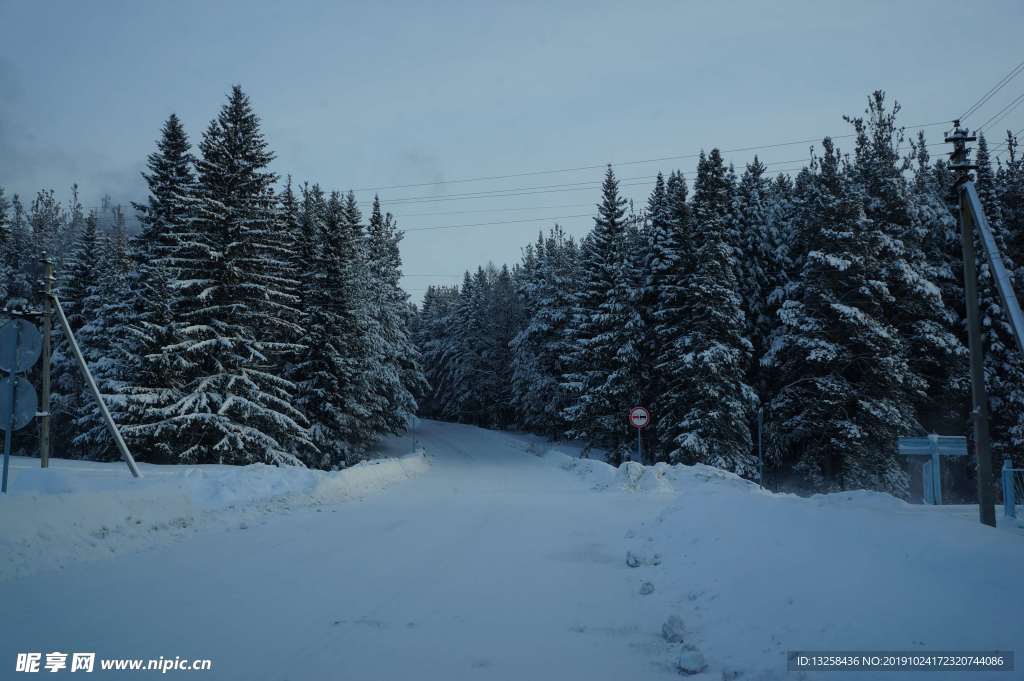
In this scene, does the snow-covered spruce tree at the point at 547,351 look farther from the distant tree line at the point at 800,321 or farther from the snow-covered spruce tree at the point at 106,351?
the snow-covered spruce tree at the point at 106,351

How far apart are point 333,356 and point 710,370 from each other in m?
17.9

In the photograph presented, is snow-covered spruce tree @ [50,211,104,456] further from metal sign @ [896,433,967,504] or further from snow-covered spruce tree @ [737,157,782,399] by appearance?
metal sign @ [896,433,967,504]

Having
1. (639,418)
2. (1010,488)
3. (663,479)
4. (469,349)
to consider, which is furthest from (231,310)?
(469,349)

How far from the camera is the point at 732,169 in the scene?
37625mm

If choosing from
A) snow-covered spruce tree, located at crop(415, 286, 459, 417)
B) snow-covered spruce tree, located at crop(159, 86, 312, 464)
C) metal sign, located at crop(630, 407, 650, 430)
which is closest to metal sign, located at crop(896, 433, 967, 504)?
metal sign, located at crop(630, 407, 650, 430)

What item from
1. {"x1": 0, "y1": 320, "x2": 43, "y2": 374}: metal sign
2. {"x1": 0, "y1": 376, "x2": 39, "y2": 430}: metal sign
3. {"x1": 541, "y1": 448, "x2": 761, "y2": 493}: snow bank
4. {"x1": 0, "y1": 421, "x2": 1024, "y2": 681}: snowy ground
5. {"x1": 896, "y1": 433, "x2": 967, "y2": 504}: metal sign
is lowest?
{"x1": 541, "y1": 448, "x2": 761, "y2": 493}: snow bank

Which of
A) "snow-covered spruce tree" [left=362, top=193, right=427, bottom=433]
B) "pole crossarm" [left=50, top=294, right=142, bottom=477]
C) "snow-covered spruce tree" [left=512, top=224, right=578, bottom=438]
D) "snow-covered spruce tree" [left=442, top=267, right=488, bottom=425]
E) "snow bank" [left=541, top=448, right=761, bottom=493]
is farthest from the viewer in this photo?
"snow-covered spruce tree" [left=442, top=267, right=488, bottom=425]

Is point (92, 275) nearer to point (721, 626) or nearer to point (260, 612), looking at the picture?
point (260, 612)

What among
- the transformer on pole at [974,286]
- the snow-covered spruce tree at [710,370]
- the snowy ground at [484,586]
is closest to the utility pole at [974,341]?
the transformer on pole at [974,286]

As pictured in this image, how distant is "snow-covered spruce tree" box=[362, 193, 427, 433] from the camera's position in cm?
3309

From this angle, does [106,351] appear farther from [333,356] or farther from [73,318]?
[333,356]

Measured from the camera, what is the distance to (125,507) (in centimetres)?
912

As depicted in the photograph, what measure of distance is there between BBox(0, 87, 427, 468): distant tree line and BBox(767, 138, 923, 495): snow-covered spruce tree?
2094 cm

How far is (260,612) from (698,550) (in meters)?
5.51
